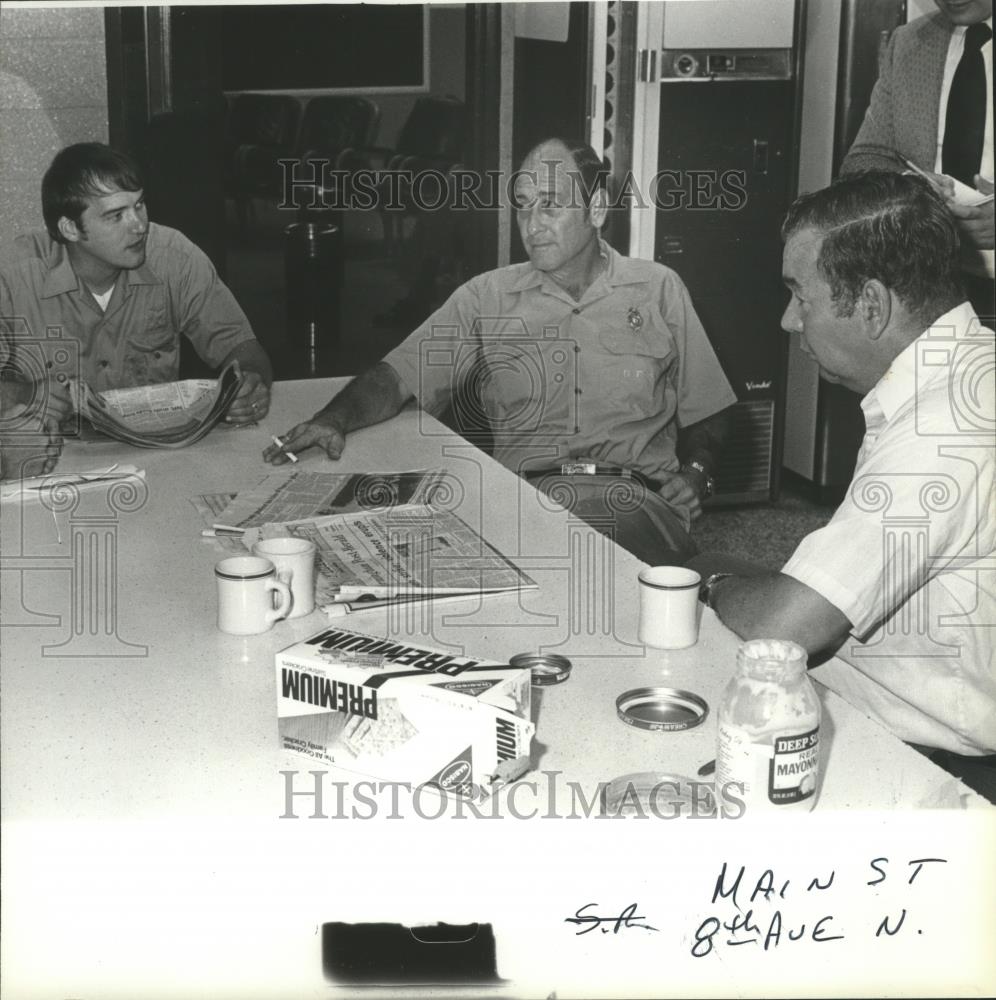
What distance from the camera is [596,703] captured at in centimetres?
144

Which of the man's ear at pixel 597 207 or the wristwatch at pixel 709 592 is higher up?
the man's ear at pixel 597 207

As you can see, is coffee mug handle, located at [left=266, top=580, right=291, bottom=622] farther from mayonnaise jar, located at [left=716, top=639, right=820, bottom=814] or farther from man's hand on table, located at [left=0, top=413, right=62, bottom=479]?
man's hand on table, located at [left=0, top=413, right=62, bottom=479]

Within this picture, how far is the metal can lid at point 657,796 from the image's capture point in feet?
3.98

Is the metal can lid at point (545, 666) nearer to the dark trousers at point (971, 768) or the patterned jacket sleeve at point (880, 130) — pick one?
the dark trousers at point (971, 768)

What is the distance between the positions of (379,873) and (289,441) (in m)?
1.34

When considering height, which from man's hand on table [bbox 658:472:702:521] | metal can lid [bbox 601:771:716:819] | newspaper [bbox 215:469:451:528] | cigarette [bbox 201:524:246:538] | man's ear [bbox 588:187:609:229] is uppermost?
man's ear [bbox 588:187:609:229]

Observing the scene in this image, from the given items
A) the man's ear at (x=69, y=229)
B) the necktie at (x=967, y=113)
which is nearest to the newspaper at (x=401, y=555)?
the man's ear at (x=69, y=229)

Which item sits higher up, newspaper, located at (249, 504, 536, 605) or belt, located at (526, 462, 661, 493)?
newspaper, located at (249, 504, 536, 605)

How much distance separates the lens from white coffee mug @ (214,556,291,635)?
1.61 meters

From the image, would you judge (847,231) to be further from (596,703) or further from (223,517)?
(223,517)

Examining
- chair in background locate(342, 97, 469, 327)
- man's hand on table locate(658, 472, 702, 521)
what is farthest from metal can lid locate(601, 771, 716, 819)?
chair in background locate(342, 97, 469, 327)

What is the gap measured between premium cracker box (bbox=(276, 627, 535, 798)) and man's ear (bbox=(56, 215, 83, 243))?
84.4 inches

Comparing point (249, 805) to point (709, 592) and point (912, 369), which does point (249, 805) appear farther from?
Answer: point (912, 369)

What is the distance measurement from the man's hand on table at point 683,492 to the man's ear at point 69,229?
4.88ft
